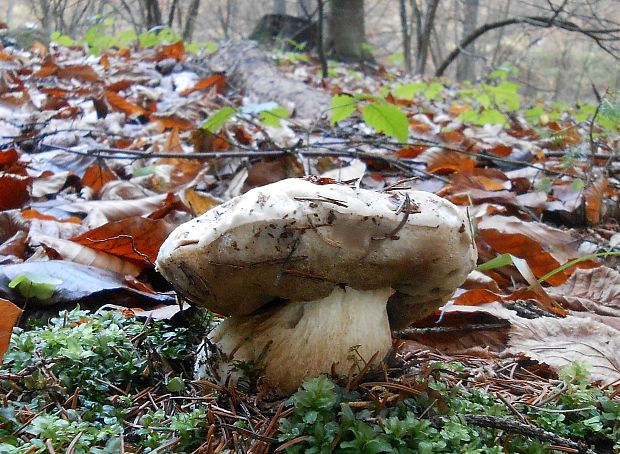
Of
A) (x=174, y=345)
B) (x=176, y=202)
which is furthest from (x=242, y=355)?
(x=176, y=202)

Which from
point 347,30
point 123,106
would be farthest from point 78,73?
point 347,30

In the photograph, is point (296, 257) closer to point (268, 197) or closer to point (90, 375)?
point (268, 197)

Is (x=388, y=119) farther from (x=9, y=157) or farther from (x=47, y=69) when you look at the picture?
(x=47, y=69)

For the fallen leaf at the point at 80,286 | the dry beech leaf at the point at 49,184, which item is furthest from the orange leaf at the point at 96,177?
the fallen leaf at the point at 80,286

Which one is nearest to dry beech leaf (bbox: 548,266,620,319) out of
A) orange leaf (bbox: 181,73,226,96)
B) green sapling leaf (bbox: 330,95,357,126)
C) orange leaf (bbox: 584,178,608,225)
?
orange leaf (bbox: 584,178,608,225)

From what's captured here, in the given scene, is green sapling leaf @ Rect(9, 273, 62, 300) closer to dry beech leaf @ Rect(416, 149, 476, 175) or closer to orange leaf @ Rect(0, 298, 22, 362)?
orange leaf @ Rect(0, 298, 22, 362)

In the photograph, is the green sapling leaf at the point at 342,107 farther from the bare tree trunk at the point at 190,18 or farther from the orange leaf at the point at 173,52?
the bare tree trunk at the point at 190,18
